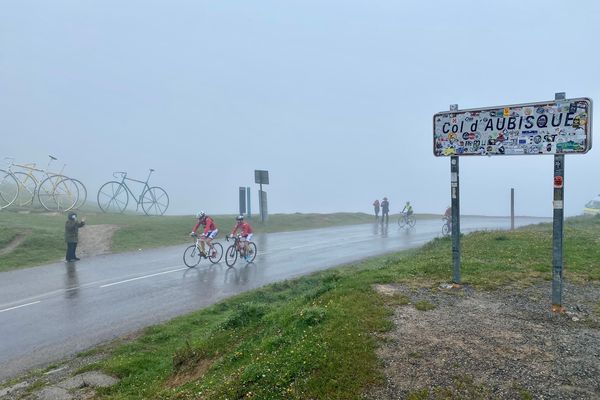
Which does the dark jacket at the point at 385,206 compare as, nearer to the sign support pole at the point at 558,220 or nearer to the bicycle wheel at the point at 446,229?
the bicycle wheel at the point at 446,229

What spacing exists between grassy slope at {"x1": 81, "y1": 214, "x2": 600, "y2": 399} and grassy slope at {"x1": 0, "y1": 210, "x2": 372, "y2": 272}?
10912 mm

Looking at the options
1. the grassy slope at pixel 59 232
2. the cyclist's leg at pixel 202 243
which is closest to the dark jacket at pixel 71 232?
the grassy slope at pixel 59 232

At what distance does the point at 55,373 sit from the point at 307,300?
3.76m

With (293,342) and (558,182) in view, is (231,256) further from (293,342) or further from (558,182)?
(558,182)

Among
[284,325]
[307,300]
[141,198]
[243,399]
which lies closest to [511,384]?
[243,399]

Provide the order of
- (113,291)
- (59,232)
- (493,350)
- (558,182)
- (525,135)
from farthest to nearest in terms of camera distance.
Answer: (59,232), (113,291), (525,135), (558,182), (493,350)

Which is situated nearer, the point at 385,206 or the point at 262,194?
the point at 262,194

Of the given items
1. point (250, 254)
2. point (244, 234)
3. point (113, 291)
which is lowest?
point (113, 291)

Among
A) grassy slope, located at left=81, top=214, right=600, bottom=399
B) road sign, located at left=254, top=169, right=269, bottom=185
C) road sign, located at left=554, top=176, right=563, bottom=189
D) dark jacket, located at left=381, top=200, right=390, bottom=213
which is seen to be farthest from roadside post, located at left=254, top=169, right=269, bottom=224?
road sign, located at left=554, top=176, right=563, bottom=189

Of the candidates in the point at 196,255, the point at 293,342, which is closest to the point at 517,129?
the point at 293,342

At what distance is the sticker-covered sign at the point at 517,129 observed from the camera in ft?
19.0

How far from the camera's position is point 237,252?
16.9 metres

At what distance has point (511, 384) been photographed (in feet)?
13.0

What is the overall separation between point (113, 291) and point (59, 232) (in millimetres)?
10958
